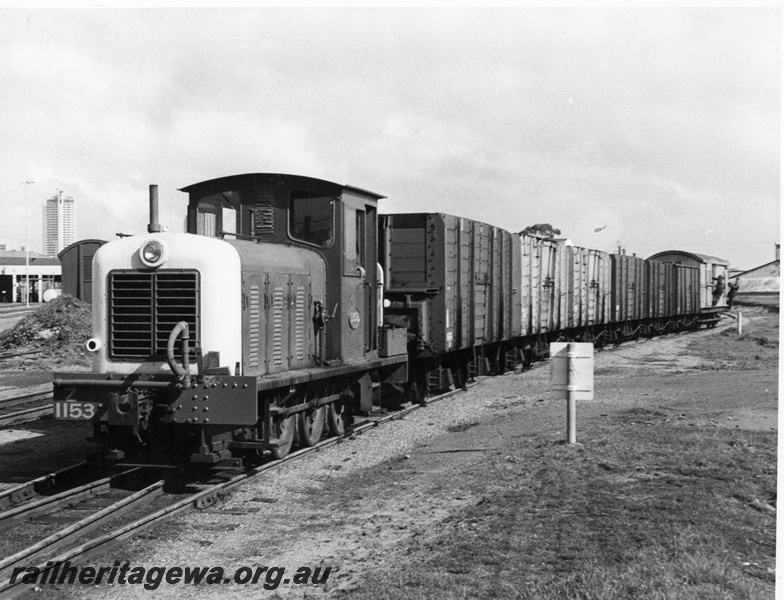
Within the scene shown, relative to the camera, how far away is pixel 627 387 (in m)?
16.6

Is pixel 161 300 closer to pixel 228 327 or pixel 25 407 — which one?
pixel 228 327

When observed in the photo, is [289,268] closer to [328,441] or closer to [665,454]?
[328,441]

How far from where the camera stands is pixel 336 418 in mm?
10891

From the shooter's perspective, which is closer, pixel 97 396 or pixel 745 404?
pixel 97 396

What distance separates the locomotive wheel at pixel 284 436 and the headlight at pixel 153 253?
7.81ft

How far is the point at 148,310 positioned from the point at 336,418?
350cm

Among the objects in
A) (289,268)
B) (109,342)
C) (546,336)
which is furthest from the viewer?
(546,336)

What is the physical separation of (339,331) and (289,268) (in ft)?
4.53

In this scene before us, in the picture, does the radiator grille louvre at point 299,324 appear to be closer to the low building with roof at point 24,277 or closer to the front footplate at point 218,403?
the front footplate at point 218,403

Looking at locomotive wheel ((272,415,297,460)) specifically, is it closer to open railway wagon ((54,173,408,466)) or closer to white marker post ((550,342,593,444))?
open railway wagon ((54,173,408,466))

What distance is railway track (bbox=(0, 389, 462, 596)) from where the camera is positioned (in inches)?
244

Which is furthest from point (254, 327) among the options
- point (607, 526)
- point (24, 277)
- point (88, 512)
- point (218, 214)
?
point (24, 277)

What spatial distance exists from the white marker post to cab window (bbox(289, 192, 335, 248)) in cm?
314

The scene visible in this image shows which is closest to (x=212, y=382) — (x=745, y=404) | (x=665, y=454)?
(x=665, y=454)
